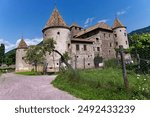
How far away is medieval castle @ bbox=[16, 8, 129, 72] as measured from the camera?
39344 millimetres

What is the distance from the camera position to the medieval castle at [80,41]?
129ft

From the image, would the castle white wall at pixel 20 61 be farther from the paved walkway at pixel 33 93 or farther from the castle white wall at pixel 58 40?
the paved walkway at pixel 33 93

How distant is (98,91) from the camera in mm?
8227

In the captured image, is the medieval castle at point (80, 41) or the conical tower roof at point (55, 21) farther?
the conical tower roof at point (55, 21)

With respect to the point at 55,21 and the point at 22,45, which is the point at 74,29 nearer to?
the point at 22,45

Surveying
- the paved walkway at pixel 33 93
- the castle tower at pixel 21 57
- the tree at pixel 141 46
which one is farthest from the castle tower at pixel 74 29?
the paved walkway at pixel 33 93

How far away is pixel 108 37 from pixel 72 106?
46131mm

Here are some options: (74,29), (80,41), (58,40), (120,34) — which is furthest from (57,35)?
(120,34)

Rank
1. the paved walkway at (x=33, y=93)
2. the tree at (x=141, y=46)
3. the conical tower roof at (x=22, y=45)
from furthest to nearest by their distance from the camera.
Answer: the conical tower roof at (x=22, y=45), the tree at (x=141, y=46), the paved walkway at (x=33, y=93)

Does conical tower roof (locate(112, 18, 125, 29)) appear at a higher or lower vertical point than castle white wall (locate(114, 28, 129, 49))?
higher

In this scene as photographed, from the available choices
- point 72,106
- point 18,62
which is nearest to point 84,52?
point 18,62

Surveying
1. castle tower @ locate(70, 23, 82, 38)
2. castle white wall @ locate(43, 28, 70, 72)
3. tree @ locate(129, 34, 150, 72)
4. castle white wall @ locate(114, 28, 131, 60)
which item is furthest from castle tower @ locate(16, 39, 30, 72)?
tree @ locate(129, 34, 150, 72)

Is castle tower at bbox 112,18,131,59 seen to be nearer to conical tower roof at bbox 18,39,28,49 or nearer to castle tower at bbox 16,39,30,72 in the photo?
castle tower at bbox 16,39,30,72

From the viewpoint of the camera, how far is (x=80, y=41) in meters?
44.1
